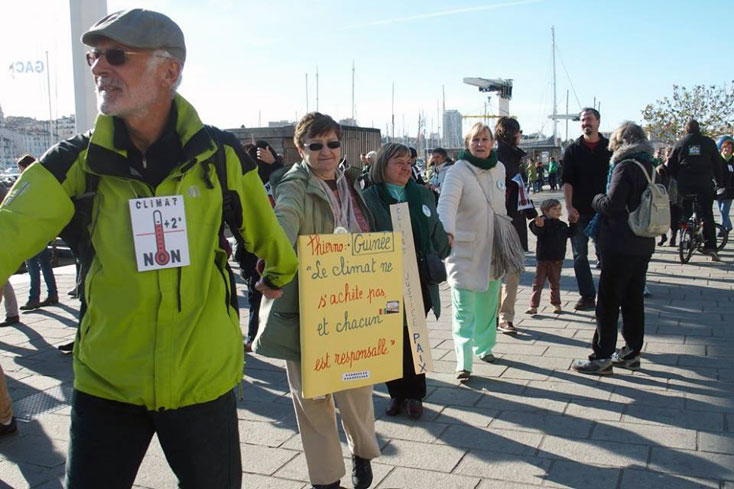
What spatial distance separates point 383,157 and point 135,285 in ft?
8.34

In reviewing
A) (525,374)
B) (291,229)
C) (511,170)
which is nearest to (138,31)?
(291,229)

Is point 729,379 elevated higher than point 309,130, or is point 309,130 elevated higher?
point 309,130

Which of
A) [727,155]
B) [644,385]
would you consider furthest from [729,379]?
[727,155]

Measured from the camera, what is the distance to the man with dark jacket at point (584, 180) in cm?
751

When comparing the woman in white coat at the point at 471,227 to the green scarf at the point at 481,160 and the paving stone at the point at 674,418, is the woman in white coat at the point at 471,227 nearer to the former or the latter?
the green scarf at the point at 481,160

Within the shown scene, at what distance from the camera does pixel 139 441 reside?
2.20 metres

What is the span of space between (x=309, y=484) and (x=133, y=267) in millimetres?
1993

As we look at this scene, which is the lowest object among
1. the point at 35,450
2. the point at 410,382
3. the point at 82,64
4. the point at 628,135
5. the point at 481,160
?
the point at 35,450

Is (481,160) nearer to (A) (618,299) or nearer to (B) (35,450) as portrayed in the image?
(A) (618,299)

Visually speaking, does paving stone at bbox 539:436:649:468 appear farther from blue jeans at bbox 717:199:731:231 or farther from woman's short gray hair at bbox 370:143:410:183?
blue jeans at bbox 717:199:731:231

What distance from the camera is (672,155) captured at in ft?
37.9

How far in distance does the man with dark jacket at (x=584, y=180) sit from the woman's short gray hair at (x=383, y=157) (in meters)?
3.50

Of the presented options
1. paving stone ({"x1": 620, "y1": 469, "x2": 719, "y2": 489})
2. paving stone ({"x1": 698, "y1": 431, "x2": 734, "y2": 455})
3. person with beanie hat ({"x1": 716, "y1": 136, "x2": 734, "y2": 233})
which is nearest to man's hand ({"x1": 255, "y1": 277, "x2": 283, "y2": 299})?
paving stone ({"x1": 620, "y1": 469, "x2": 719, "y2": 489})

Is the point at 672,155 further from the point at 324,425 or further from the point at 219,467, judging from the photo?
the point at 219,467
